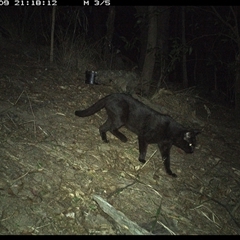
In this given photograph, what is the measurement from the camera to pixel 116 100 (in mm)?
5430

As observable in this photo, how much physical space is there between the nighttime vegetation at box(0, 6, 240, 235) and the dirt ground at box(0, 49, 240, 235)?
0.02 metres

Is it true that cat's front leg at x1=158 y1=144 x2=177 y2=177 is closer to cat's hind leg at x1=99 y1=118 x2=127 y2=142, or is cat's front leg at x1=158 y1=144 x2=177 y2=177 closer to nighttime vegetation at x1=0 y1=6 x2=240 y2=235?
nighttime vegetation at x1=0 y1=6 x2=240 y2=235

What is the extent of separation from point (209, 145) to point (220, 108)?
3.42m

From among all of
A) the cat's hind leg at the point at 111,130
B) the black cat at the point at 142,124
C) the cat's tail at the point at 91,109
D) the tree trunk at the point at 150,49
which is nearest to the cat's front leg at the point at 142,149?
the black cat at the point at 142,124

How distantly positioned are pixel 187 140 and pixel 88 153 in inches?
77.0

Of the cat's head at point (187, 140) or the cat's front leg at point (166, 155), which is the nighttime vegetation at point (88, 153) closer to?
the cat's front leg at point (166, 155)

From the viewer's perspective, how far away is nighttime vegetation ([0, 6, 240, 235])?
3.54 meters

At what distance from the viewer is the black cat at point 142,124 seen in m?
5.41

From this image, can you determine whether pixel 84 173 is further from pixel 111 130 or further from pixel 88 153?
pixel 111 130

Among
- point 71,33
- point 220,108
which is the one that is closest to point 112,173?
point 71,33

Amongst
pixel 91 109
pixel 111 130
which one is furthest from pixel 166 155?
pixel 91 109

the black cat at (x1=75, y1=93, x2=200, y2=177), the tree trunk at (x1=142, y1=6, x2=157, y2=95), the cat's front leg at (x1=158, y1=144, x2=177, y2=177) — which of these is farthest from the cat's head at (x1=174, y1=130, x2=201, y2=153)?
the tree trunk at (x1=142, y1=6, x2=157, y2=95)

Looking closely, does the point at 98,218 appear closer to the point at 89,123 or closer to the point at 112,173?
the point at 112,173

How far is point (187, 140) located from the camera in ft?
17.8
